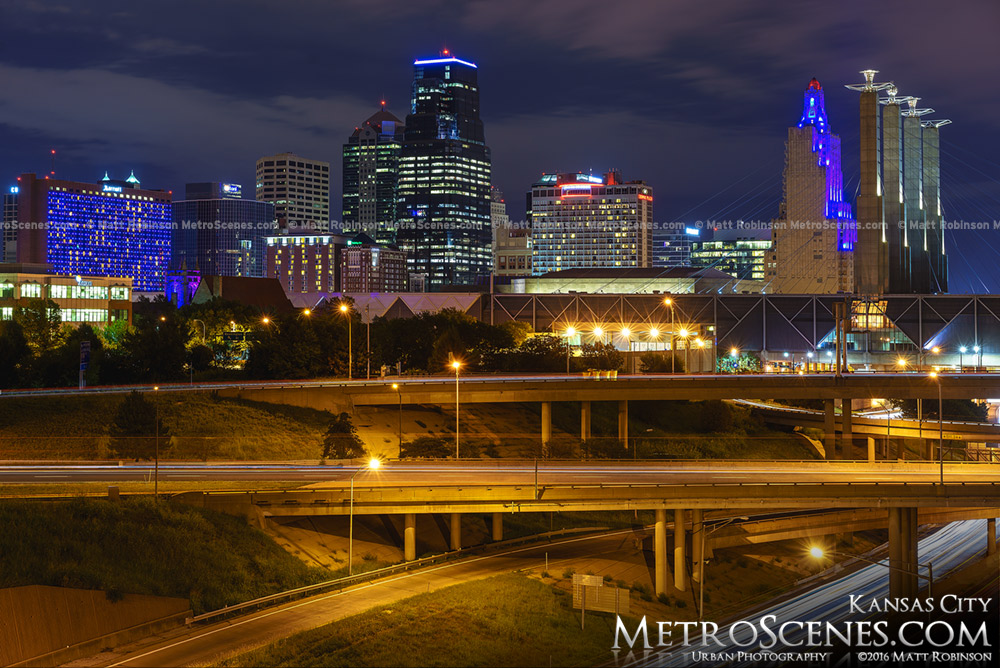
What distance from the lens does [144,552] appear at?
4178 cm

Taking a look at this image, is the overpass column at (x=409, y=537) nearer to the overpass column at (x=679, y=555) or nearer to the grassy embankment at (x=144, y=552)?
the grassy embankment at (x=144, y=552)

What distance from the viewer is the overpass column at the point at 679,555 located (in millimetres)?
48625

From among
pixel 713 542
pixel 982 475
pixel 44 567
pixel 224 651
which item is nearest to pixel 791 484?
pixel 713 542

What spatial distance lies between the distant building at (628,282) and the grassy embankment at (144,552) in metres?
127

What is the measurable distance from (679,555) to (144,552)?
2335 centimetres

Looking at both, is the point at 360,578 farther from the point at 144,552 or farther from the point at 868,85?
the point at 868,85

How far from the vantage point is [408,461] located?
5791 centimetres

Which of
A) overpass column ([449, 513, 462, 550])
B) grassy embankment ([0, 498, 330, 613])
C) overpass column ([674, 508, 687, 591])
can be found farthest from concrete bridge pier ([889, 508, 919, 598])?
grassy embankment ([0, 498, 330, 613])

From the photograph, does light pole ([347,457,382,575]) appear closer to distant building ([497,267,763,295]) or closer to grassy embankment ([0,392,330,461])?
grassy embankment ([0,392,330,461])

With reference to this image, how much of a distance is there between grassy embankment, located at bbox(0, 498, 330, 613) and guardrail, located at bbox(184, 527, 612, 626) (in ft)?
3.65

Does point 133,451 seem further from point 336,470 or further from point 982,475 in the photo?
point 982,475

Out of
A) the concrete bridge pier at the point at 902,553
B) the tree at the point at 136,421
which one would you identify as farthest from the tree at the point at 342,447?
the concrete bridge pier at the point at 902,553

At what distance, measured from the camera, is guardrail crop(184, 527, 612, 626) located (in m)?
39.1

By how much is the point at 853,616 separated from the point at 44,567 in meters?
33.2
